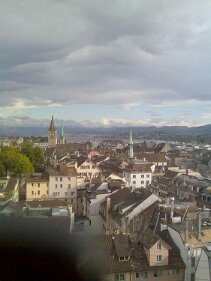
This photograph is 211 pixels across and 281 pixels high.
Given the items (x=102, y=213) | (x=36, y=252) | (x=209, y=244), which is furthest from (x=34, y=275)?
(x=102, y=213)

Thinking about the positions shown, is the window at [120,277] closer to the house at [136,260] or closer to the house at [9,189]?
the house at [136,260]

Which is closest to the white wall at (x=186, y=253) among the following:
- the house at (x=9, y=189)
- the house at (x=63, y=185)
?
the house at (x=9, y=189)

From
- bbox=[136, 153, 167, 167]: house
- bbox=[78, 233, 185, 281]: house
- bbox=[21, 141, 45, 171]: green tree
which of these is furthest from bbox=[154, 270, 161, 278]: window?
bbox=[136, 153, 167, 167]: house

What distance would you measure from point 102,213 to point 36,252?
363 cm

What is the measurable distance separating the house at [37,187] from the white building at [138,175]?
2.26 meters

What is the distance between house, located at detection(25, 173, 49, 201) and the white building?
7.42 ft

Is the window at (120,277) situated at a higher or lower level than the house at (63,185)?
lower

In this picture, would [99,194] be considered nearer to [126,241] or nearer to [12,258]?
[126,241]

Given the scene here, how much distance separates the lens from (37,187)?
713 centimetres

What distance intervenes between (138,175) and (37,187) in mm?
2712

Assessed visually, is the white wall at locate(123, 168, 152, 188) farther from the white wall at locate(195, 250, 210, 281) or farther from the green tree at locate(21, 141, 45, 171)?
the white wall at locate(195, 250, 210, 281)

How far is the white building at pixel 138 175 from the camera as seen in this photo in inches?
345

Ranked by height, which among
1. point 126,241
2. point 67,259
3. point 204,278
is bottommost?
point 204,278

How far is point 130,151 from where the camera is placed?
13.1m
